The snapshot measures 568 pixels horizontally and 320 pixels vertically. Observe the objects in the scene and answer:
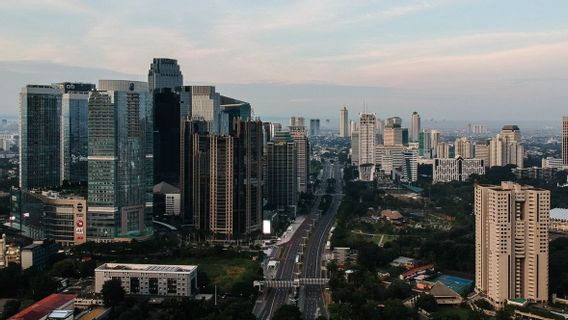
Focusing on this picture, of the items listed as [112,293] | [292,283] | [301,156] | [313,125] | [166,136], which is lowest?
[292,283]

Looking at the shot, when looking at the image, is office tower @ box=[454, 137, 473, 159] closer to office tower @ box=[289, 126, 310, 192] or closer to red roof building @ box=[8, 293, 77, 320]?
office tower @ box=[289, 126, 310, 192]

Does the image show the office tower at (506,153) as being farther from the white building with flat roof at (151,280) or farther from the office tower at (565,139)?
the white building with flat roof at (151,280)

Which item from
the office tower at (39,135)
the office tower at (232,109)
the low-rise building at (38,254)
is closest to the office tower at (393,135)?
the office tower at (232,109)

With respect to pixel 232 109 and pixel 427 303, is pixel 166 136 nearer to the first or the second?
pixel 232 109

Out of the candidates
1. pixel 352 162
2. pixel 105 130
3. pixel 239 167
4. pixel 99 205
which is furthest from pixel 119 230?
pixel 352 162

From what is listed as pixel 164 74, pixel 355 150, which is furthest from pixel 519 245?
pixel 355 150

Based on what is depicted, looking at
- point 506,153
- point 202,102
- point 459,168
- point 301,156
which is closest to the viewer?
point 301,156
